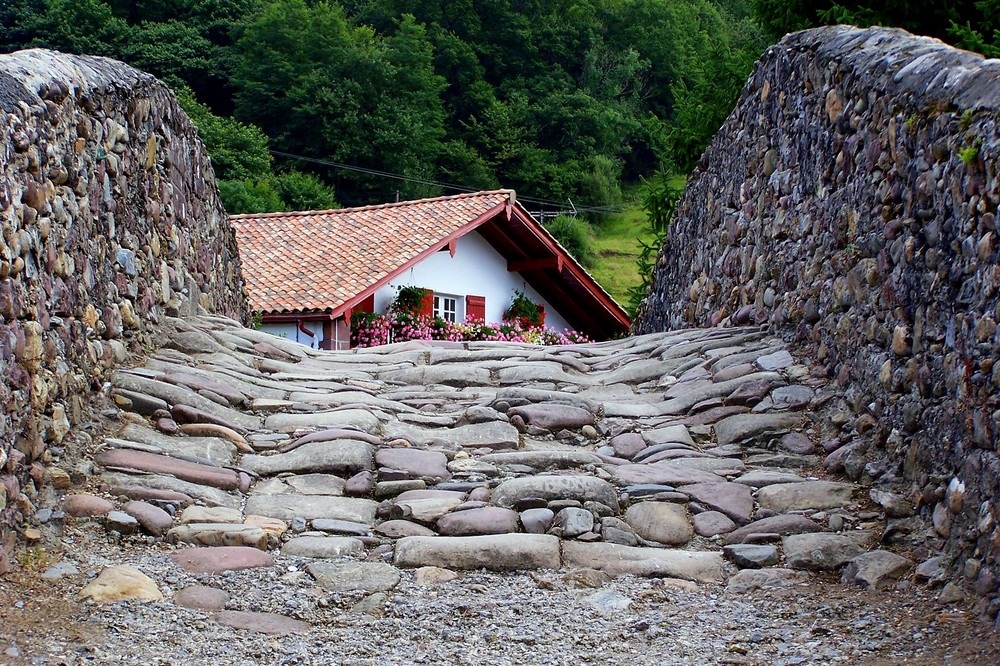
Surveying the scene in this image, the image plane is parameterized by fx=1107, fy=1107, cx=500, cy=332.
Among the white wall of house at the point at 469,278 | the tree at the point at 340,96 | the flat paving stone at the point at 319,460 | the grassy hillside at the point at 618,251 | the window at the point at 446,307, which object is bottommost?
the grassy hillside at the point at 618,251

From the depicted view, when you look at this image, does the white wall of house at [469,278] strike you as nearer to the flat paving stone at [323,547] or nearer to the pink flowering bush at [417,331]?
the pink flowering bush at [417,331]

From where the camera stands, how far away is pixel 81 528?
12.7 feet

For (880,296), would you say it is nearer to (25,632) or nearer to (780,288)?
(780,288)

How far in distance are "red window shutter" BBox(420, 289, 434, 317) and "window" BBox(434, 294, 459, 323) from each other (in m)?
0.23

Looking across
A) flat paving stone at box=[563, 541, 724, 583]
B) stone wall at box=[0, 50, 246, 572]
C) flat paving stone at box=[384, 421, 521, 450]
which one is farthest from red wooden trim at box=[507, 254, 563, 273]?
flat paving stone at box=[563, 541, 724, 583]

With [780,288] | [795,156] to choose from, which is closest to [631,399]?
[780,288]

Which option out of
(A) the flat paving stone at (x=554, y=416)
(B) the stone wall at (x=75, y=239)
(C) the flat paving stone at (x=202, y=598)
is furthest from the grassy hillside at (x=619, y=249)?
(C) the flat paving stone at (x=202, y=598)

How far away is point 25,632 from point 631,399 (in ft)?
12.5

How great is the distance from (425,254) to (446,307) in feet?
6.29

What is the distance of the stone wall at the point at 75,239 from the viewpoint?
392cm

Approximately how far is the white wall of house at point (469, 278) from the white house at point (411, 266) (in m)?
0.02

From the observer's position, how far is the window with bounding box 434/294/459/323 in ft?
61.0

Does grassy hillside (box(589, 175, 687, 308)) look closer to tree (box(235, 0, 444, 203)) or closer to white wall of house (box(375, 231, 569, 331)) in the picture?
tree (box(235, 0, 444, 203))

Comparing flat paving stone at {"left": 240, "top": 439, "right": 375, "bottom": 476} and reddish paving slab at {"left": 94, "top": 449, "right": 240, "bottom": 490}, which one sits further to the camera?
flat paving stone at {"left": 240, "top": 439, "right": 375, "bottom": 476}
